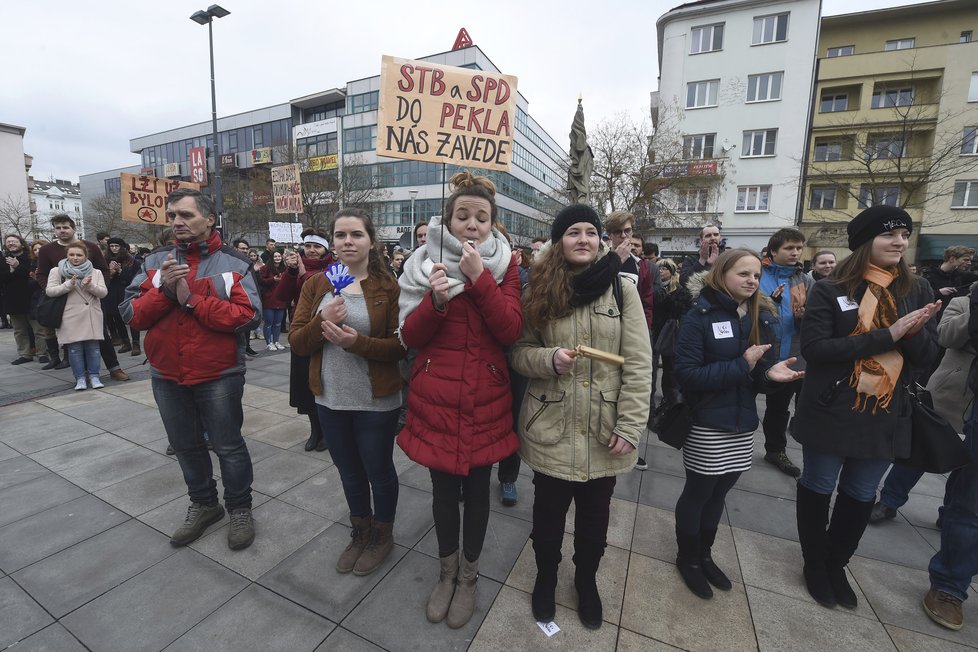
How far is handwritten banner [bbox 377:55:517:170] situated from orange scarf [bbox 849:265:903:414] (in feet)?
7.63

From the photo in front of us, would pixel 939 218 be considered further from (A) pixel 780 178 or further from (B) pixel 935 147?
(A) pixel 780 178

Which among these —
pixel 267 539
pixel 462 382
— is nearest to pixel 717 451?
pixel 462 382

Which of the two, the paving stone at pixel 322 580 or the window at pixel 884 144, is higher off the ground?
the window at pixel 884 144

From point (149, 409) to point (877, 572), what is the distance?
286 inches

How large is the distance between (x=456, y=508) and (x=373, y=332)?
110cm

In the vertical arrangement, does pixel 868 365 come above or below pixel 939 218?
below

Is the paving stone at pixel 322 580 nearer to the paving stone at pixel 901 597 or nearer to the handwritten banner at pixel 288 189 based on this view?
the paving stone at pixel 901 597

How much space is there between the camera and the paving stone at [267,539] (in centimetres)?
265

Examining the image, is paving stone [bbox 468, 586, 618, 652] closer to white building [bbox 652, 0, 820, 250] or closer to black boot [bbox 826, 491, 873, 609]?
black boot [bbox 826, 491, 873, 609]

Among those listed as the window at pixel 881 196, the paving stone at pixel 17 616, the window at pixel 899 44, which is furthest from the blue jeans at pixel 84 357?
the window at pixel 899 44

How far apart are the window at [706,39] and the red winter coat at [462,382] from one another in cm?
2918

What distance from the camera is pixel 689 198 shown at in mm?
22484

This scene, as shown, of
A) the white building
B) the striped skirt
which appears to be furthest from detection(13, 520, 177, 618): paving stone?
the white building

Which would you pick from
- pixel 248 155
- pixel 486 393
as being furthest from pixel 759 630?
pixel 248 155
